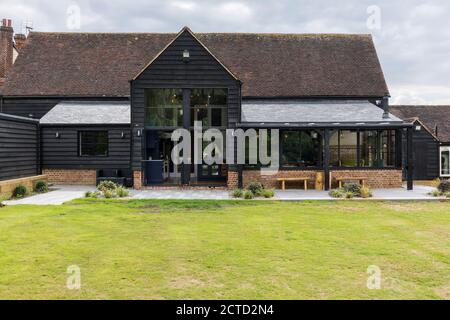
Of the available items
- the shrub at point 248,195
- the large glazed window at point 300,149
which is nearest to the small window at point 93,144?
the shrub at point 248,195

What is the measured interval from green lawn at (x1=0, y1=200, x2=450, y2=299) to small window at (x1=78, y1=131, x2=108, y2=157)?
27.8 feet

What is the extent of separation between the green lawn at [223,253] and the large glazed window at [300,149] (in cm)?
678

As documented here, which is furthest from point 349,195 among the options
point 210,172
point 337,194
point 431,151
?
point 431,151

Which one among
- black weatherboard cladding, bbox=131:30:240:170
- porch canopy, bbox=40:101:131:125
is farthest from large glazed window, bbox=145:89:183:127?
porch canopy, bbox=40:101:131:125

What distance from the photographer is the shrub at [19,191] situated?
1486 cm

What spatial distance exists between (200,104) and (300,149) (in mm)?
5290

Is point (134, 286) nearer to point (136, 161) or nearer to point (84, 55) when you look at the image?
point (136, 161)

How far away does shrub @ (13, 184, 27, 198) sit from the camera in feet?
48.8

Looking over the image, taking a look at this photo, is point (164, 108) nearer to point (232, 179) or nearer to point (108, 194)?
point (232, 179)

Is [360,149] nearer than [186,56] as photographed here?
No

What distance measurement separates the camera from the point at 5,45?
25.9 m

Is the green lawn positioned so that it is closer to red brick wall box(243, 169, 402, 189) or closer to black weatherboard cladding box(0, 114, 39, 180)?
black weatherboard cladding box(0, 114, 39, 180)

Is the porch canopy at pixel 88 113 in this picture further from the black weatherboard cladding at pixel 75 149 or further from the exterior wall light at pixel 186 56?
the exterior wall light at pixel 186 56
